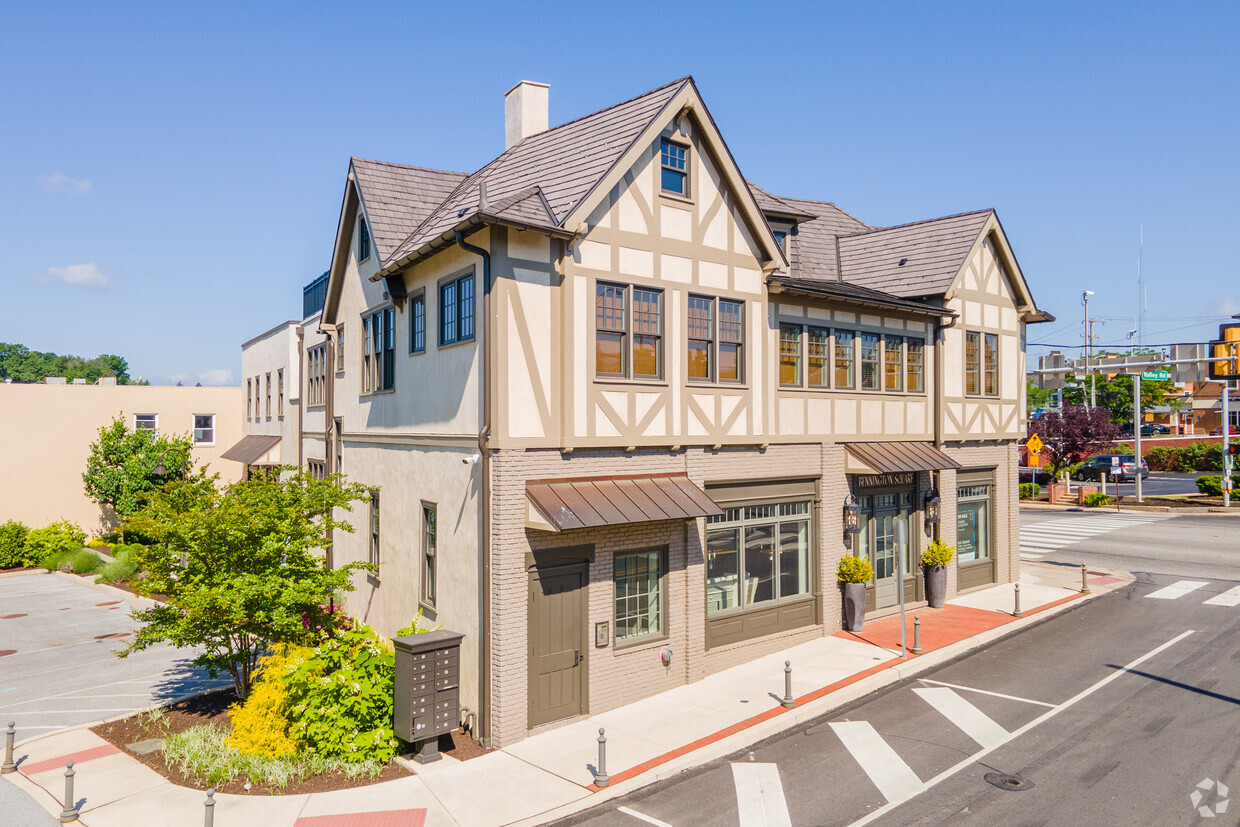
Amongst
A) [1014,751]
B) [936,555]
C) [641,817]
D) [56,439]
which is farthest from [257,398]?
[1014,751]

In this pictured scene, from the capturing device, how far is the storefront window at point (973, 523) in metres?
23.2

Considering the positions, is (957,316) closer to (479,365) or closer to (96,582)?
(479,365)

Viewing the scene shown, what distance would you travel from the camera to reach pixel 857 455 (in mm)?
19188

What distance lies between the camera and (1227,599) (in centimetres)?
2231

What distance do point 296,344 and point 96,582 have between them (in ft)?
35.6

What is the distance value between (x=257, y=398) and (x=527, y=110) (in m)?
23.1

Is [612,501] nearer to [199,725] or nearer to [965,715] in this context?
[965,715]

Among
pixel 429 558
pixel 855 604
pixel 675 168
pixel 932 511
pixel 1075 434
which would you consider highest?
pixel 675 168

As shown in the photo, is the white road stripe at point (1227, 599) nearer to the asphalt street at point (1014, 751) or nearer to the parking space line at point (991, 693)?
the asphalt street at point (1014, 751)

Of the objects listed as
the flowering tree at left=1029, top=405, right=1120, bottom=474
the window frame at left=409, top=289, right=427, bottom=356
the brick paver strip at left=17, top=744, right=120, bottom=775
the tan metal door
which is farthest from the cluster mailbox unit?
the flowering tree at left=1029, top=405, right=1120, bottom=474

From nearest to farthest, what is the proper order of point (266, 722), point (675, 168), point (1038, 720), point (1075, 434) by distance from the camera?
point (266, 722)
point (1038, 720)
point (675, 168)
point (1075, 434)

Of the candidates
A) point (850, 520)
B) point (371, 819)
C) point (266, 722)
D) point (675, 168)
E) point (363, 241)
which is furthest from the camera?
point (363, 241)

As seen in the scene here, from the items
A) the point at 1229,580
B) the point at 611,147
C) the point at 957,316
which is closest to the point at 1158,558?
the point at 1229,580

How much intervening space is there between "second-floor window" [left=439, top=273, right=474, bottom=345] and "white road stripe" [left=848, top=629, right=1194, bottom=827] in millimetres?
9327
